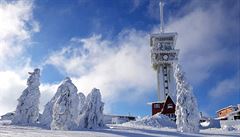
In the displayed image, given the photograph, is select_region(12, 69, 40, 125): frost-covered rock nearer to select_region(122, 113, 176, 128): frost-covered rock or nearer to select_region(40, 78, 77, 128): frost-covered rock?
select_region(40, 78, 77, 128): frost-covered rock

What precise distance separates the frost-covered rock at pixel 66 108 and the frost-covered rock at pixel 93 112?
1.83 meters

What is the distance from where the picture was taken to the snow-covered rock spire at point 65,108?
47.6 metres

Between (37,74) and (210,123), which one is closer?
(37,74)

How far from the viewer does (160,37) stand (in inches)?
4370

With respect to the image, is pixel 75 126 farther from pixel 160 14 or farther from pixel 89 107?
pixel 160 14

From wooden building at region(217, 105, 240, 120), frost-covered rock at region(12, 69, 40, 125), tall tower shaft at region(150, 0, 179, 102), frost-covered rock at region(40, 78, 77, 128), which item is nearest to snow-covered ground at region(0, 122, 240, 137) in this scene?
frost-covered rock at region(40, 78, 77, 128)

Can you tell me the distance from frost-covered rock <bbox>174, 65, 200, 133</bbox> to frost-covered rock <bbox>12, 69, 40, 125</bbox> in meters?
22.3

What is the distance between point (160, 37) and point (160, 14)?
16149 millimetres

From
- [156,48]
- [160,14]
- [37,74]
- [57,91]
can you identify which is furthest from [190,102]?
[160,14]

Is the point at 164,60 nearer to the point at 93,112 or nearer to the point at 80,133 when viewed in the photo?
the point at 93,112

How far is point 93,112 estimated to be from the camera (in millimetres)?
53906

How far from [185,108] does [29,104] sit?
79.0ft

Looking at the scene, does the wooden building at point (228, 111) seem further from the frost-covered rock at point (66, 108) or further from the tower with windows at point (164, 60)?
the frost-covered rock at point (66, 108)

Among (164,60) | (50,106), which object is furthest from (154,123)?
(164,60)
